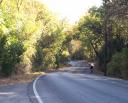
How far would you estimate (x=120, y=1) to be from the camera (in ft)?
142

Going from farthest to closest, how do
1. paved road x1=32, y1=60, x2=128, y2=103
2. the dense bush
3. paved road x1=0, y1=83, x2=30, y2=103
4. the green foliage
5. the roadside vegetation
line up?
the dense bush < the roadside vegetation < the green foliage < paved road x1=0, y1=83, x2=30, y2=103 < paved road x1=32, y1=60, x2=128, y2=103

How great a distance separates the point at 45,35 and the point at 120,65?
30.9 metres

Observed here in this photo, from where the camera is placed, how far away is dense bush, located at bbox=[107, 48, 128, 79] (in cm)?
4344

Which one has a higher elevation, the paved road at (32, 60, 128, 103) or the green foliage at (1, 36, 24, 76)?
the green foliage at (1, 36, 24, 76)

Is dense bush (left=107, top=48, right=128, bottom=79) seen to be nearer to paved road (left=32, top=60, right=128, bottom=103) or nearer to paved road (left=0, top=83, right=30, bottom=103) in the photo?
paved road (left=32, top=60, right=128, bottom=103)

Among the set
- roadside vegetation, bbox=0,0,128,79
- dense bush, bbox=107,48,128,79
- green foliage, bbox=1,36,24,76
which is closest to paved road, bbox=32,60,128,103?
roadside vegetation, bbox=0,0,128,79

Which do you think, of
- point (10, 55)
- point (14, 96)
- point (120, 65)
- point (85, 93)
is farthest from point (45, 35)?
point (85, 93)

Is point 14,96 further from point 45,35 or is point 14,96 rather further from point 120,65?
point 45,35

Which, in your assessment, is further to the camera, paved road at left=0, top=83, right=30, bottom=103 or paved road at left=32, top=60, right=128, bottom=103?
paved road at left=0, top=83, right=30, bottom=103

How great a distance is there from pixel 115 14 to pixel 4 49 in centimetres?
1209

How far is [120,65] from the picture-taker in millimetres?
46750

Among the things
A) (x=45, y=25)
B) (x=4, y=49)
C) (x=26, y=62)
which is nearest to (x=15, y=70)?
(x=26, y=62)

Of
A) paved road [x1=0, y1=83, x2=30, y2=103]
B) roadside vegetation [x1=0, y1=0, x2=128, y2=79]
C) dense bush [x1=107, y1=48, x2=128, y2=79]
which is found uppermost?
roadside vegetation [x1=0, y1=0, x2=128, y2=79]

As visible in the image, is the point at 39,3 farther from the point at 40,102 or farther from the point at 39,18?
the point at 40,102
